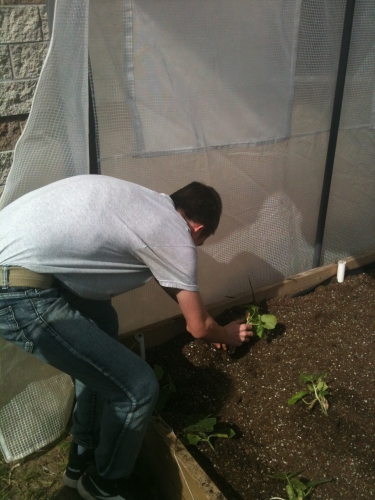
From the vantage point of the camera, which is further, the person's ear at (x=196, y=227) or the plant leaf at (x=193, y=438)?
the plant leaf at (x=193, y=438)

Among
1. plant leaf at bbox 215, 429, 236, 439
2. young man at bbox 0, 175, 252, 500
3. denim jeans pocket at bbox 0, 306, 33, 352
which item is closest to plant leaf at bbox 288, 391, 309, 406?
plant leaf at bbox 215, 429, 236, 439

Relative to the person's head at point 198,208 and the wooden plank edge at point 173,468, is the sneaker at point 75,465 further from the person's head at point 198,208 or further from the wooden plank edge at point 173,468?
the person's head at point 198,208

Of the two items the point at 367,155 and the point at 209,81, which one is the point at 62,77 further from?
the point at 367,155

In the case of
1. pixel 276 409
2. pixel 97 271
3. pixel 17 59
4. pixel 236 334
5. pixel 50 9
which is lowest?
pixel 276 409

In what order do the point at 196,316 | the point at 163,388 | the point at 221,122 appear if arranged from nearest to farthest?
the point at 196,316, the point at 163,388, the point at 221,122

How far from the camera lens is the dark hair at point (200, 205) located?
1972 mm

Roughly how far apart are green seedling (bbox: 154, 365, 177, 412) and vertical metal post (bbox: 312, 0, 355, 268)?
1.69 meters

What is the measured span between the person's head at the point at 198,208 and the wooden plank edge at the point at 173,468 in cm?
96

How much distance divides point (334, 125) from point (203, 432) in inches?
91.3

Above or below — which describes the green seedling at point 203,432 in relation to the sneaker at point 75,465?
above

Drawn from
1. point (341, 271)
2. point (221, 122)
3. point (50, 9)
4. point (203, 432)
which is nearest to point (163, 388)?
point (203, 432)

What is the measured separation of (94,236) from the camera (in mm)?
1748

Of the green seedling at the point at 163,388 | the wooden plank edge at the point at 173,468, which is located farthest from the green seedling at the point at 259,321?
the wooden plank edge at the point at 173,468

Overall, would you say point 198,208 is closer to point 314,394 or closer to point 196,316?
point 196,316
